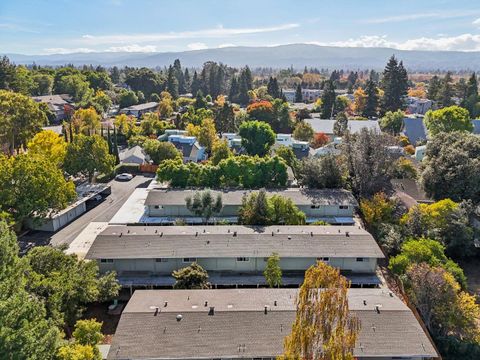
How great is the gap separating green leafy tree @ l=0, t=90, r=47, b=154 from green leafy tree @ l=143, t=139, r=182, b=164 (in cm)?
1609

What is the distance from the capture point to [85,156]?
4697 cm

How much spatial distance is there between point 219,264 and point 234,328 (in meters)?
8.85

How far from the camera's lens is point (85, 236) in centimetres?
3678

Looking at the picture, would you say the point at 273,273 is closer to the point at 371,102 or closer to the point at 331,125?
the point at 331,125

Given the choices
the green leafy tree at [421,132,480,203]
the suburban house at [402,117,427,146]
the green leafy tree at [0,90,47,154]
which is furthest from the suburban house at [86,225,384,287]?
the suburban house at [402,117,427,146]

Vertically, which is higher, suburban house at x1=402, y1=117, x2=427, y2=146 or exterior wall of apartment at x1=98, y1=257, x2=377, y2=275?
suburban house at x1=402, y1=117, x2=427, y2=146

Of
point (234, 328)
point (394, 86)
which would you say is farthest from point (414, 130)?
point (234, 328)

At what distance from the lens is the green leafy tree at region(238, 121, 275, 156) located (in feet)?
189

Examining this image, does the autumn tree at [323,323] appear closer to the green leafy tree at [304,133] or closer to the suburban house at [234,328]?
the suburban house at [234,328]

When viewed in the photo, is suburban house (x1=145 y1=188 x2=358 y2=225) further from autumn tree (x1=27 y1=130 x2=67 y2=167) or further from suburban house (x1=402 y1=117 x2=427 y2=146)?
suburban house (x1=402 y1=117 x2=427 y2=146)

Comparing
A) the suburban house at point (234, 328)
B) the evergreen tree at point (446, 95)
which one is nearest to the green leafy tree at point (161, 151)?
the suburban house at point (234, 328)

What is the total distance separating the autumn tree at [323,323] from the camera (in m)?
11.3

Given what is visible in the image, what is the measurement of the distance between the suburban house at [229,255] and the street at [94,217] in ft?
19.5

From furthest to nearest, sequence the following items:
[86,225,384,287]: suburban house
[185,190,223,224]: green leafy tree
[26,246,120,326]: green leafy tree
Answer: [185,190,223,224]: green leafy tree < [86,225,384,287]: suburban house < [26,246,120,326]: green leafy tree
